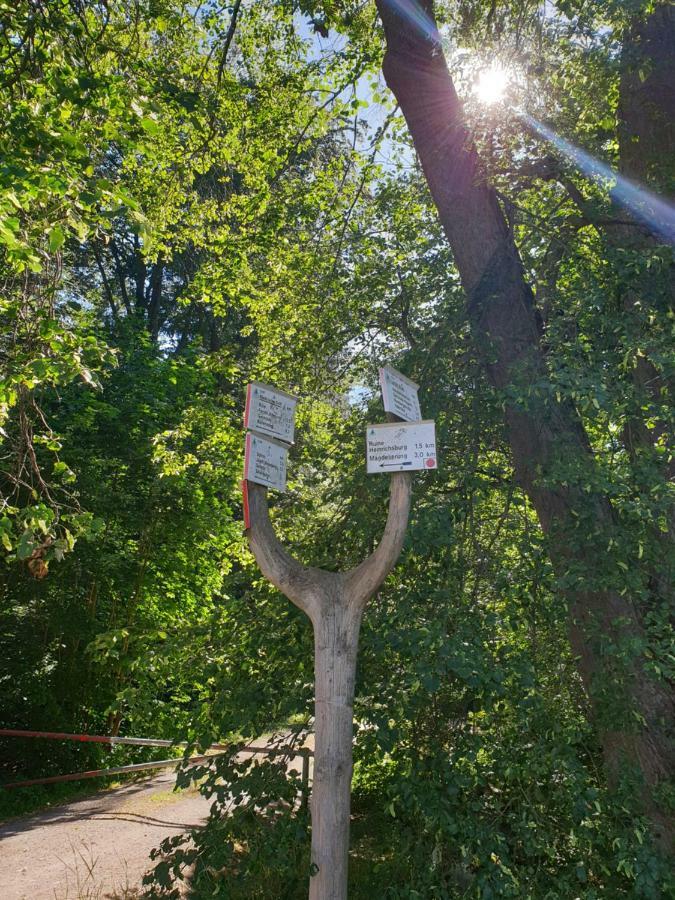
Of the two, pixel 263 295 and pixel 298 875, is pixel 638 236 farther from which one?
pixel 298 875

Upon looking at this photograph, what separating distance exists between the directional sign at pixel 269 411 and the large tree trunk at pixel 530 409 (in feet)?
5.42

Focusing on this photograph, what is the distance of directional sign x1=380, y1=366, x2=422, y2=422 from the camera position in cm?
370

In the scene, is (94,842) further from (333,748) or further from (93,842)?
(333,748)

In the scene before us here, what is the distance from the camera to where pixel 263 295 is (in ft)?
27.4

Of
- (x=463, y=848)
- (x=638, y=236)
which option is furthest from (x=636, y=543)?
(x=638, y=236)

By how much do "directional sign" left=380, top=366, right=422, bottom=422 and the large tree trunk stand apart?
1107 mm

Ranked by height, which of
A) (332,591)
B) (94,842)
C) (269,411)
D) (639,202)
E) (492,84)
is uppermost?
(492,84)

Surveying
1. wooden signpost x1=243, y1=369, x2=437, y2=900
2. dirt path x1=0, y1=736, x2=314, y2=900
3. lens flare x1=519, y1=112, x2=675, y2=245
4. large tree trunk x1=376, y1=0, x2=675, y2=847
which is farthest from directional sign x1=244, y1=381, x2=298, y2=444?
lens flare x1=519, y1=112, x2=675, y2=245

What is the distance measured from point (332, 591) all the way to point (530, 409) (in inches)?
86.4

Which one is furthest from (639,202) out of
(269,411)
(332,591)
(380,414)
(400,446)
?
(332,591)

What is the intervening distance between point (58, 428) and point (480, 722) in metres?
8.65

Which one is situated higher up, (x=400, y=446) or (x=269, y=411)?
(x=269, y=411)

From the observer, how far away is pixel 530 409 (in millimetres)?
5160

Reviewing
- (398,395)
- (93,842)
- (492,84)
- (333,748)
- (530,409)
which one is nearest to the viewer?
(333,748)
